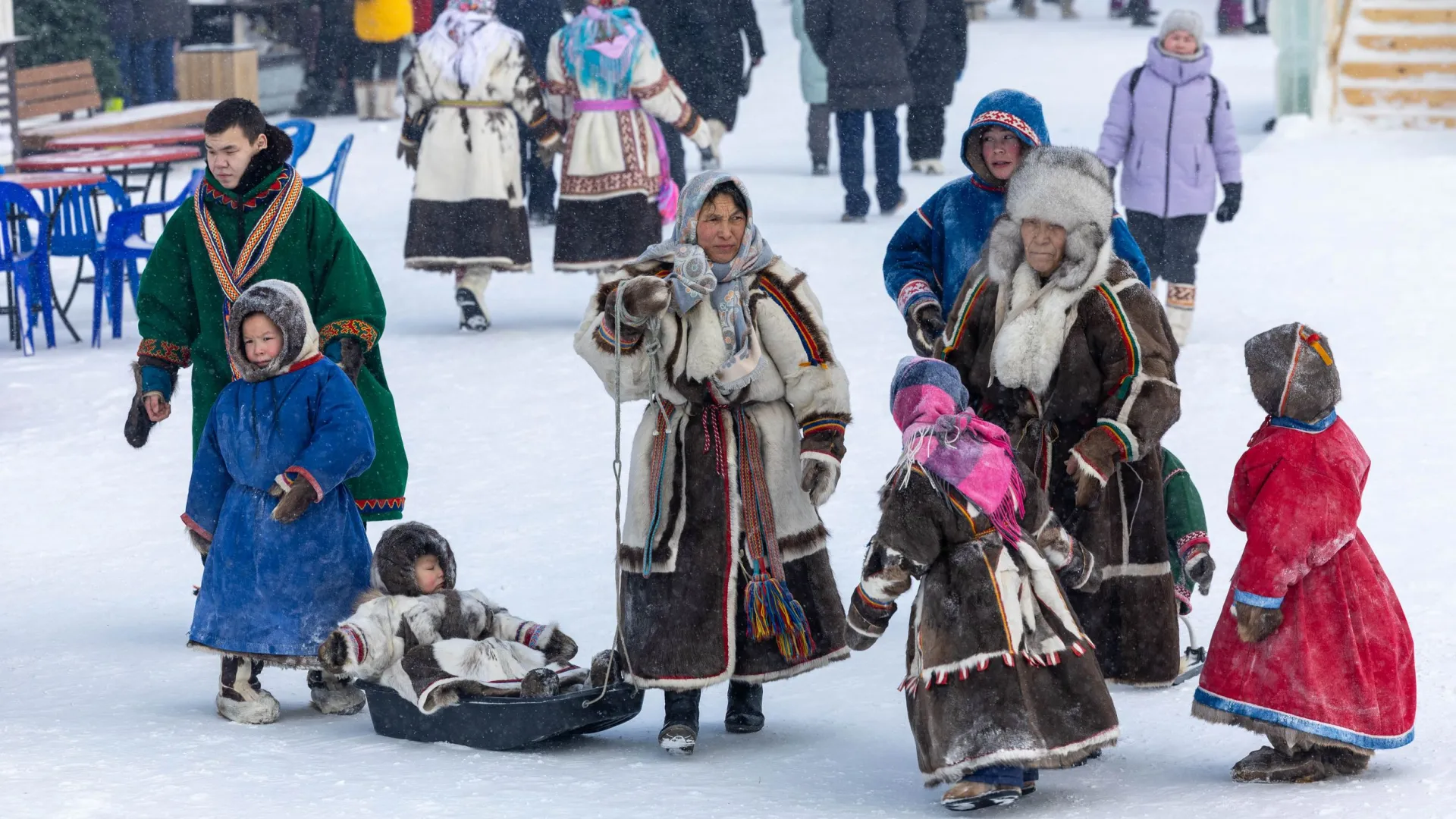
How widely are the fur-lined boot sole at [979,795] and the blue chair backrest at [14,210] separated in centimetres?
683

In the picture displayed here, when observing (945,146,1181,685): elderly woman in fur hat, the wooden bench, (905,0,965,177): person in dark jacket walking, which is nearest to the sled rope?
(945,146,1181,685): elderly woman in fur hat

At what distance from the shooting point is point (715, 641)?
486 centimetres

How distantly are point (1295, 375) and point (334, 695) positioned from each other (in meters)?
2.54

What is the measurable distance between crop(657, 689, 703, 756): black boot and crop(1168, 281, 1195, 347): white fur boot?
5.10 meters

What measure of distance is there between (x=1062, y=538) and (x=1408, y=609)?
1755mm

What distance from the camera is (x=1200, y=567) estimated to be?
4863 millimetres

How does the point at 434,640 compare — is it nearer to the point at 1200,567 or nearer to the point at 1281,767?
the point at 1200,567

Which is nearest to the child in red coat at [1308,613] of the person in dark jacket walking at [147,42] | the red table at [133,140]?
the red table at [133,140]

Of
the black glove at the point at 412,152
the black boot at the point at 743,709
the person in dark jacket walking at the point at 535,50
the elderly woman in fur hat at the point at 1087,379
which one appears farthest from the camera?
the person in dark jacket walking at the point at 535,50

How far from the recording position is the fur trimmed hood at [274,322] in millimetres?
5039

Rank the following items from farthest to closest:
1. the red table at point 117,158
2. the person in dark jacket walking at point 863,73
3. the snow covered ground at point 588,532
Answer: the person in dark jacket walking at point 863,73 → the red table at point 117,158 → the snow covered ground at point 588,532

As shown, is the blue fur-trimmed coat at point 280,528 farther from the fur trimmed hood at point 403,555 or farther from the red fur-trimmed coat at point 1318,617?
the red fur-trimmed coat at point 1318,617

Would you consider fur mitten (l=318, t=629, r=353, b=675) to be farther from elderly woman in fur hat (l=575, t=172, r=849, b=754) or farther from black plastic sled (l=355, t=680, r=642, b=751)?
elderly woman in fur hat (l=575, t=172, r=849, b=754)

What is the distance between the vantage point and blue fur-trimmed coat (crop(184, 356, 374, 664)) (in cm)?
504
